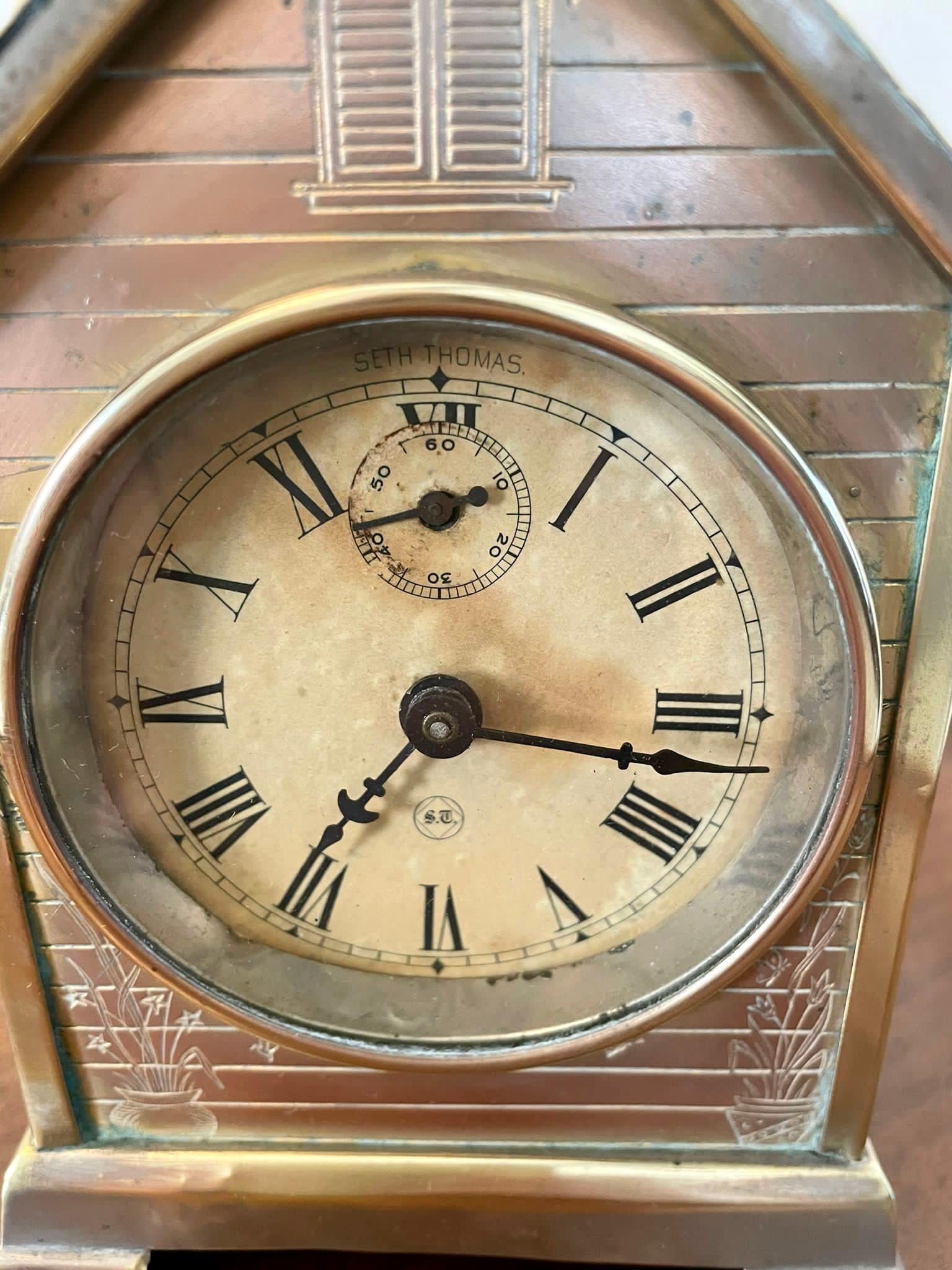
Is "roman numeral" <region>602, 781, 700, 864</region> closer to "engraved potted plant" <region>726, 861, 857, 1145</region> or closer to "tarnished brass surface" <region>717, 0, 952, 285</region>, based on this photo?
"engraved potted plant" <region>726, 861, 857, 1145</region>

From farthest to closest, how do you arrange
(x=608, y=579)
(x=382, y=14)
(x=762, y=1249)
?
(x=762, y=1249)
(x=608, y=579)
(x=382, y=14)

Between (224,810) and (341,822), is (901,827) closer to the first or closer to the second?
(341,822)

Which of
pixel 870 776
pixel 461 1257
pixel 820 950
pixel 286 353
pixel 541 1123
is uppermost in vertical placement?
pixel 286 353

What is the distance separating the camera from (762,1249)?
0.93 m

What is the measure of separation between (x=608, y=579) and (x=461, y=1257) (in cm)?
73

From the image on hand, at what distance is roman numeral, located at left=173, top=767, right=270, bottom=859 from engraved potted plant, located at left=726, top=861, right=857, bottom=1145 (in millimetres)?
494

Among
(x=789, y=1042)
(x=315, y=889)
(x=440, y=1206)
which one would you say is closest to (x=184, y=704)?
(x=315, y=889)

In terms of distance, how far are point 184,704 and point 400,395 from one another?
0.33 m

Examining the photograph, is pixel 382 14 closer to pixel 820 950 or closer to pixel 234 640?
pixel 234 640

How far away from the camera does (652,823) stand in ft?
2.89

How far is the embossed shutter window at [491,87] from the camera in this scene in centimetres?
70

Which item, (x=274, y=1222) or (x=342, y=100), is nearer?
(x=342, y=100)

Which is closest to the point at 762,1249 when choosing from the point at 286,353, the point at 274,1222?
the point at 274,1222

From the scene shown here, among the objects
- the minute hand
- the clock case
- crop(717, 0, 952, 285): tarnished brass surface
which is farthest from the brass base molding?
crop(717, 0, 952, 285): tarnished brass surface
